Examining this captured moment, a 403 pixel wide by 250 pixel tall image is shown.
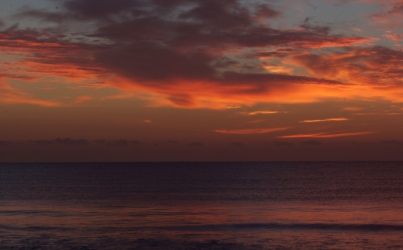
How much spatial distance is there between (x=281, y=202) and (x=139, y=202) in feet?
61.6

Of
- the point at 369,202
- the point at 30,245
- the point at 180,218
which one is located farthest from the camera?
the point at 369,202

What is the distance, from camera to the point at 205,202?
195 feet

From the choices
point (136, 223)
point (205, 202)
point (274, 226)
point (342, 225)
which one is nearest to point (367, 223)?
point (342, 225)

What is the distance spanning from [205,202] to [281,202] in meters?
9.99

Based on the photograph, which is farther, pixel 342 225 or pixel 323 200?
pixel 323 200

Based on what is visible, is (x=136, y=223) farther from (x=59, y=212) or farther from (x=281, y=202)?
(x=281, y=202)

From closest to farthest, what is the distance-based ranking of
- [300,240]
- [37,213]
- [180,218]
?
[300,240] < [180,218] < [37,213]

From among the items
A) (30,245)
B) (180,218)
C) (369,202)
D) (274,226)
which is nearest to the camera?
(30,245)

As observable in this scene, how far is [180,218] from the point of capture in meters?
43.2

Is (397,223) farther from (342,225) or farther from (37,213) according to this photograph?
(37,213)

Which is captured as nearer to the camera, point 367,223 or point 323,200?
point 367,223

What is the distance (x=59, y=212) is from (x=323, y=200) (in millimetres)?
34926

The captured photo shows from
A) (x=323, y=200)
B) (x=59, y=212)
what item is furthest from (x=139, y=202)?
(x=323, y=200)

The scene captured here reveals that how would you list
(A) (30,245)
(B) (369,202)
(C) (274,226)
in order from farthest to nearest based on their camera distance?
1. (B) (369,202)
2. (C) (274,226)
3. (A) (30,245)
